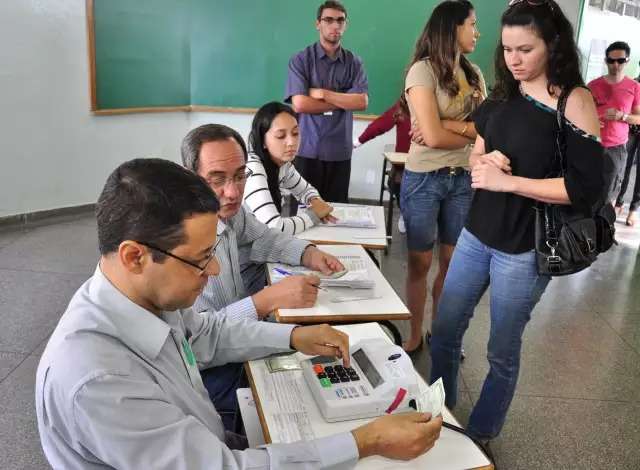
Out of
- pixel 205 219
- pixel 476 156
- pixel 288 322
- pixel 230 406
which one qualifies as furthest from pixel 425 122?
pixel 205 219

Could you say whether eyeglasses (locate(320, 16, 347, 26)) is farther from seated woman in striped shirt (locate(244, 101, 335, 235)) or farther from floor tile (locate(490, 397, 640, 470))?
floor tile (locate(490, 397, 640, 470))

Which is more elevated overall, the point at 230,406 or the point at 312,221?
the point at 312,221

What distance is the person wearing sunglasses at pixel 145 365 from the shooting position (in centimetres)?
81

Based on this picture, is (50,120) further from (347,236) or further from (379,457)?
(379,457)

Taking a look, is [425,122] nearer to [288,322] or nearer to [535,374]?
[288,322]

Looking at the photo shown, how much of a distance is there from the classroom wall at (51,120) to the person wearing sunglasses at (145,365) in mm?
4097

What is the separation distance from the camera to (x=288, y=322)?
162 cm

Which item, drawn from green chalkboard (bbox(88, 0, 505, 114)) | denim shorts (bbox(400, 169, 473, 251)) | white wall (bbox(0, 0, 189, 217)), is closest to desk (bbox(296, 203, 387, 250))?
denim shorts (bbox(400, 169, 473, 251))

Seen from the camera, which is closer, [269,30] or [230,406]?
[230,406]

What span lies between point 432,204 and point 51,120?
3.63 m

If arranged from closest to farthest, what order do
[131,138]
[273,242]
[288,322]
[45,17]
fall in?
[288,322] < [273,242] < [45,17] < [131,138]

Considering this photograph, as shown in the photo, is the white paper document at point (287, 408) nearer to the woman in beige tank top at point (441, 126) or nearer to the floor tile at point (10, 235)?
the woman in beige tank top at point (441, 126)

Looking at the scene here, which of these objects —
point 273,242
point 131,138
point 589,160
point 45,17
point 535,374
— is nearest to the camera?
point 589,160

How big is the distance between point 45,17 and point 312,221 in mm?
3299
